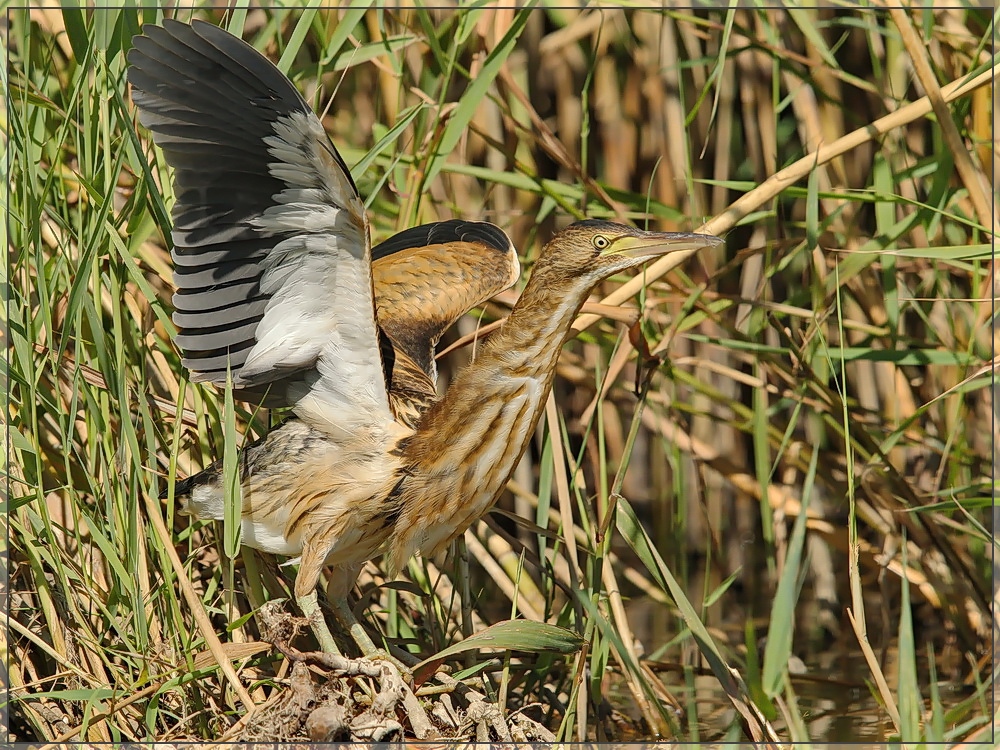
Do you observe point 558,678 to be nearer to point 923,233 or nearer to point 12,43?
point 923,233

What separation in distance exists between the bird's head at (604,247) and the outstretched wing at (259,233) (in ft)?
1.03

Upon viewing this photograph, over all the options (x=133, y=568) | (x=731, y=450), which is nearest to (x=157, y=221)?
(x=133, y=568)

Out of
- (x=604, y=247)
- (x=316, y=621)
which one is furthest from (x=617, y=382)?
(x=316, y=621)

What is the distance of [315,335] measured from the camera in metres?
1.85

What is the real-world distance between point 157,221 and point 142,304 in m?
0.29

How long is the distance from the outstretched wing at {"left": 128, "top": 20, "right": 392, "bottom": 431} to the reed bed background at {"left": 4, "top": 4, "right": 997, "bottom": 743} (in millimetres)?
80

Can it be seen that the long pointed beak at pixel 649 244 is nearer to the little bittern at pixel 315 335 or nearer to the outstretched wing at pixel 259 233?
the little bittern at pixel 315 335

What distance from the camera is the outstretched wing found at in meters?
1.63

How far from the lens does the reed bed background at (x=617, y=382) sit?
5.83ft

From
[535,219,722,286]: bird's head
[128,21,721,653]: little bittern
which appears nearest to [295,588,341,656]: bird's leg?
[128,21,721,653]: little bittern

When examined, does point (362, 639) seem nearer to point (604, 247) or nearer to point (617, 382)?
point (604, 247)

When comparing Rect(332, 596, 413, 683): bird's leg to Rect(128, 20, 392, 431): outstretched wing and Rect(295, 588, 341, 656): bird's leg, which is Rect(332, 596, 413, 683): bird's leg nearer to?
Rect(295, 588, 341, 656): bird's leg

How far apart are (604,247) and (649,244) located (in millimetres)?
69

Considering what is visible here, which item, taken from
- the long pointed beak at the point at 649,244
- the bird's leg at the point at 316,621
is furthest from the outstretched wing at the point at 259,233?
the long pointed beak at the point at 649,244
